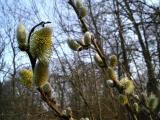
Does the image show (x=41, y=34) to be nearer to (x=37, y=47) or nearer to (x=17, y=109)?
(x=37, y=47)

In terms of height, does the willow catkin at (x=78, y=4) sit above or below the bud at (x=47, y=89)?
above

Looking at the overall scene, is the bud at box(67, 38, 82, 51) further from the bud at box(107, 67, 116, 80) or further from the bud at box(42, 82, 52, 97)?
the bud at box(42, 82, 52, 97)

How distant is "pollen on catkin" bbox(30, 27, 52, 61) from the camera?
1.18m

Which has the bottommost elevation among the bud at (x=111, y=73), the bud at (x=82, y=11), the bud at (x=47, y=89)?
the bud at (x=47, y=89)

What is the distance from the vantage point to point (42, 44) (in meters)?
1.18

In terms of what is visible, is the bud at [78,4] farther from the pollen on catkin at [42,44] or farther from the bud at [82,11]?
the pollen on catkin at [42,44]

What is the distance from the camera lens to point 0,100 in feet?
88.2

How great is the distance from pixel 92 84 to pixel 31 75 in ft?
39.0

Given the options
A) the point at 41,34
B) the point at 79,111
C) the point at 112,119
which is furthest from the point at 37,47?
the point at 79,111

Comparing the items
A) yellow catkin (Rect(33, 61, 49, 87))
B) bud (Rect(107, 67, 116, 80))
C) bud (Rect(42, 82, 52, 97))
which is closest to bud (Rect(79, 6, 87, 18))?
bud (Rect(107, 67, 116, 80))

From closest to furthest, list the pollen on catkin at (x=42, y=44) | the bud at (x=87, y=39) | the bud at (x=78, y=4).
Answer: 1. the pollen on catkin at (x=42, y=44)
2. the bud at (x=87, y=39)
3. the bud at (x=78, y=4)

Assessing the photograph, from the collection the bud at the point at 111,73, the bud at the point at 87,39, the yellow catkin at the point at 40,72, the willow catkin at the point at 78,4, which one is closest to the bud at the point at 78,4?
the willow catkin at the point at 78,4

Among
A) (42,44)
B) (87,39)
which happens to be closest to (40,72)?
(42,44)

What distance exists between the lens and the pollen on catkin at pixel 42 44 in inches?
46.6
